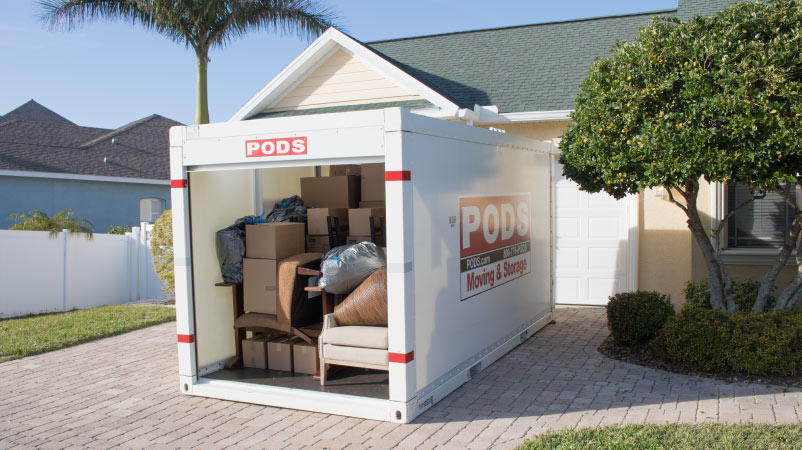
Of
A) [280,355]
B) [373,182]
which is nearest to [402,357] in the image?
[280,355]

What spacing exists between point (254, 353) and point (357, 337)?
5.04ft

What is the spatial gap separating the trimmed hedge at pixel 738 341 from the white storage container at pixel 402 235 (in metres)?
1.92

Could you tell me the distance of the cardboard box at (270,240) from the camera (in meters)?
6.51

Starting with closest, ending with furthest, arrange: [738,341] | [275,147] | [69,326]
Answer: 1. [275,147]
2. [738,341]
3. [69,326]

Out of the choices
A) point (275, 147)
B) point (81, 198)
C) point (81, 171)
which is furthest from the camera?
point (81, 198)

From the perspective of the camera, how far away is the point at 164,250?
1274cm

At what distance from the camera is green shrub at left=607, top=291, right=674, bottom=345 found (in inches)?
293

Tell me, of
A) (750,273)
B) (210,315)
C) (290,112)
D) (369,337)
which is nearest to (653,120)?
(369,337)

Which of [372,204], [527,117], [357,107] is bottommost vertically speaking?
[372,204]

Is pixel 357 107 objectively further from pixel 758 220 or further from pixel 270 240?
A: pixel 758 220

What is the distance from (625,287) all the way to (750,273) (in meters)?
1.83

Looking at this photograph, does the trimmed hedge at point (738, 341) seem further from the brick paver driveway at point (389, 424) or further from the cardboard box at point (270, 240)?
the cardboard box at point (270, 240)

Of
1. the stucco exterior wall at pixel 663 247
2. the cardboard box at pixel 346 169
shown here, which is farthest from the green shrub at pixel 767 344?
the cardboard box at pixel 346 169

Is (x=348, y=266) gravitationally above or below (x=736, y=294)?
above
